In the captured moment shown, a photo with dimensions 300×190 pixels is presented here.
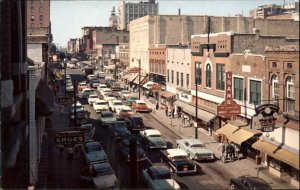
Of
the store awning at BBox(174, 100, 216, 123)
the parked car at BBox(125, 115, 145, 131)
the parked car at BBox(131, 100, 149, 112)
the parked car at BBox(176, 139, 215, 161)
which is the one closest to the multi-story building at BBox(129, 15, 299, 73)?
the parked car at BBox(131, 100, 149, 112)

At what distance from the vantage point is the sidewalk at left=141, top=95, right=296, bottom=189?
1227cm

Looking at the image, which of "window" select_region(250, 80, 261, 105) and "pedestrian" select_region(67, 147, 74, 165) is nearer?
"pedestrian" select_region(67, 147, 74, 165)

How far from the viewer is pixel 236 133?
30.7m

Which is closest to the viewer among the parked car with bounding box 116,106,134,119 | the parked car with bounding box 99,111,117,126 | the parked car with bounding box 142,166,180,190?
the parked car with bounding box 142,166,180,190

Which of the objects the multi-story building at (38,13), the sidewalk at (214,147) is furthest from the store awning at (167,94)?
the multi-story building at (38,13)

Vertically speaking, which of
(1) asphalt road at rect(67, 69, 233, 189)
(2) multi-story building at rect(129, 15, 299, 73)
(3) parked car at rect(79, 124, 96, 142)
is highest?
(2) multi-story building at rect(129, 15, 299, 73)

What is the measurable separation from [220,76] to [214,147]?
296 inches

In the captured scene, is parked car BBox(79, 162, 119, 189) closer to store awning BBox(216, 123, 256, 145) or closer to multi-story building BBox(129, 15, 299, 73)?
store awning BBox(216, 123, 256, 145)

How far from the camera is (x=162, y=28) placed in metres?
69.1

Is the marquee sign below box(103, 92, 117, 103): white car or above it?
above

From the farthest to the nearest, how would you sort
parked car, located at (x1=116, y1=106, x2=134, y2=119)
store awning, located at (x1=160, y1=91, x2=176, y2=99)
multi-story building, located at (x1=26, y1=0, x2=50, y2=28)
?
multi-story building, located at (x1=26, y1=0, x2=50, y2=28) → store awning, located at (x1=160, y1=91, x2=176, y2=99) → parked car, located at (x1=116, y1=106, x2=134, y2=119)

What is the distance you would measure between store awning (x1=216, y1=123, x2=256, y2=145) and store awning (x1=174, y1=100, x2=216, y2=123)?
16.1 feet

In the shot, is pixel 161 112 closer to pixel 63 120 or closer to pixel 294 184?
pixel 63 120

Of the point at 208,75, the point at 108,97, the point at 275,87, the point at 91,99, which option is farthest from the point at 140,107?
the point at 275,87
